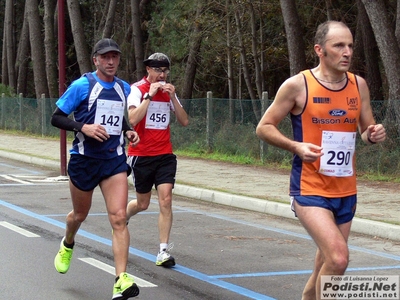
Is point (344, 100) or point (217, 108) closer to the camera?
point (344, 100)

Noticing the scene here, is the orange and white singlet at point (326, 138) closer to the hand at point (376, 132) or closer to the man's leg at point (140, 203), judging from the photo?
the hand at point (376, 132)

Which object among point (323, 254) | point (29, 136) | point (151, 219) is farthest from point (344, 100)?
point (29, 136)

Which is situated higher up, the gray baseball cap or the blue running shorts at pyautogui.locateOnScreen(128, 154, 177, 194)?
the gray baseball cap

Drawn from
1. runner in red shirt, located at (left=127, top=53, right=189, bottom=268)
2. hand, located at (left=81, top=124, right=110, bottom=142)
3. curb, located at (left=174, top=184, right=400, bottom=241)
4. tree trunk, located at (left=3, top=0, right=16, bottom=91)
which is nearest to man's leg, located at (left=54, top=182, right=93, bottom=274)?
hand, located at (left=81, top=124, right=110, bottom=142)

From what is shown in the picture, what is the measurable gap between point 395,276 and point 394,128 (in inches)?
346

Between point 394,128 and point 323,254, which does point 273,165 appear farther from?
point 323,254

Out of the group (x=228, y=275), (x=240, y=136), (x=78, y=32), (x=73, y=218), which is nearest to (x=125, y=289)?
(x=73, y=218)

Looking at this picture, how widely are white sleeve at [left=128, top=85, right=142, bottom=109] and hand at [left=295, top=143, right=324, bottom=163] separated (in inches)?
134

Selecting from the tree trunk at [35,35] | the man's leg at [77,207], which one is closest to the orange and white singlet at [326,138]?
the man's leg at [77,207]

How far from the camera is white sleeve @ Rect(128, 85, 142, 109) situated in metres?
8.11

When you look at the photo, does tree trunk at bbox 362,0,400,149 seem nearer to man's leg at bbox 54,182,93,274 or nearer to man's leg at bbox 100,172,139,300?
man's leg at bbox 54,182,93,274

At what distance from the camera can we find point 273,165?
1841 centimetres

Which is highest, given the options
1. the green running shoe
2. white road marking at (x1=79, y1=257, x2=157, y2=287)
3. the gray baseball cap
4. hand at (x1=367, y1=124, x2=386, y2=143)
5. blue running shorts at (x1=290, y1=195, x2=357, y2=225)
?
the gray baseball cap

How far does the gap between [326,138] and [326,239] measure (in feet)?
2.21
